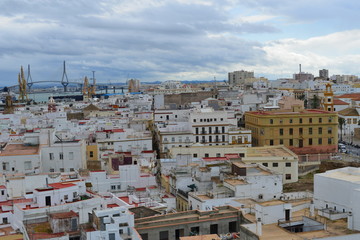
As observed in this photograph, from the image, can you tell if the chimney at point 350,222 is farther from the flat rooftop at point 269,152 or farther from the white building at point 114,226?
the flat rooftop at point 269,152

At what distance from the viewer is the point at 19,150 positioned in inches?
1347

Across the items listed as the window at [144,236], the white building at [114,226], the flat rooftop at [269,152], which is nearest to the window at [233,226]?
the window at [144,236]

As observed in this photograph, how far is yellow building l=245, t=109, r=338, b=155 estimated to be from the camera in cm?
4488

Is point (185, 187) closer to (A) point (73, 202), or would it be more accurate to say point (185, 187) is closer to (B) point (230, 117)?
(A) point (73, 202)

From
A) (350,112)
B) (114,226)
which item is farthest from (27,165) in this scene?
(350,112)

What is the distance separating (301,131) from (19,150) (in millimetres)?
25630

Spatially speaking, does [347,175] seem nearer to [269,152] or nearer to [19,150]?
[269,152]

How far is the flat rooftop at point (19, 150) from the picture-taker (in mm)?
32625

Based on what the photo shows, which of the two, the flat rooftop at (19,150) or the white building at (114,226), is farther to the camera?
the flat rooftop at (19,150)

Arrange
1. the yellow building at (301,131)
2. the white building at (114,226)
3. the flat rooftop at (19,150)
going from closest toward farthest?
1. the white building at (114,226)
2. the flat rooftop at (19,150)
3. the yellow building at (301,131)

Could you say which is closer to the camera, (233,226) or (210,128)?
(233,226)

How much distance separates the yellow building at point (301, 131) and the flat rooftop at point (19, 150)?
20962 millimetres

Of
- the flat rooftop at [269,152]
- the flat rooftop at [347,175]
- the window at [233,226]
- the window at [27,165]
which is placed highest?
the flat rooftop at [347,175]

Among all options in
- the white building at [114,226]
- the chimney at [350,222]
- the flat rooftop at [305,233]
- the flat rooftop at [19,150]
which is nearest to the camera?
the white building at [114,226]
